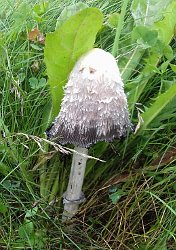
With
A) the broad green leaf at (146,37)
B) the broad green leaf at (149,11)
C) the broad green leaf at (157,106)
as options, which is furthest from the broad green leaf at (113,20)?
the broad green leaf at (157,106)

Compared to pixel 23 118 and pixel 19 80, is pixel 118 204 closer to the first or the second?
pixel 23 118

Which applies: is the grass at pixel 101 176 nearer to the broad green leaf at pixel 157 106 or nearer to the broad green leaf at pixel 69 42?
the broad green leaf at pixel 157 106

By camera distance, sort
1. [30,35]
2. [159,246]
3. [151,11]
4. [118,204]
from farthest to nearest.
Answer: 1. [30,35]
2. [151,11]
3. [118,204]
4. [159,246]

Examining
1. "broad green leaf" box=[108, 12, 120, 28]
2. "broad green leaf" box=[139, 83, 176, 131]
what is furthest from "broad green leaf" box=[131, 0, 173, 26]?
"broad green leaf" box=[139, 83, 176, 131]

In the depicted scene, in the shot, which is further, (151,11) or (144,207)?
(151,11)

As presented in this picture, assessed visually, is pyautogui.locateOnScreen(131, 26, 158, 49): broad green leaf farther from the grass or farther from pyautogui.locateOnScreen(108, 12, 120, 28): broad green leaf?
pyautogui.locateOnScreen(108, 12, 120, 28): broad green leaf

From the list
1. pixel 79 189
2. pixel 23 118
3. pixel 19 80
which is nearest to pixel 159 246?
pixel 79 189
